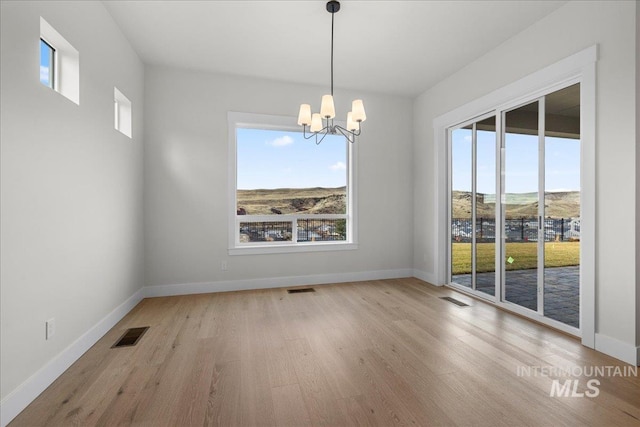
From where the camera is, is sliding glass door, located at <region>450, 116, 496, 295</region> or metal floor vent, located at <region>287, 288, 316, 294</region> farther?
metal floor vent, located at <region>287, 288, 316, 294</region>

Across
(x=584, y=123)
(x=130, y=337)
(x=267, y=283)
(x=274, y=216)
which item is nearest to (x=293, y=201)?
(x=274, y=216)

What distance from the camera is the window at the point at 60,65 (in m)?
2.19

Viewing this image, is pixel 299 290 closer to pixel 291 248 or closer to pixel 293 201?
pixel 291 248

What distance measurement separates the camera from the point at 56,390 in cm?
195

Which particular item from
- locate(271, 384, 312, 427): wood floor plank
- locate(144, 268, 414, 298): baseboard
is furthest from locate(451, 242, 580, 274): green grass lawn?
locate(271, 384, 312, 427): wood floor plank

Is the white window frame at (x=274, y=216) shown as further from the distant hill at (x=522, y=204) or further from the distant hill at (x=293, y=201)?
the distant hill at (x=522, y=204)

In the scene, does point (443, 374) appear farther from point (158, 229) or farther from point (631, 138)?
point (158, 229)

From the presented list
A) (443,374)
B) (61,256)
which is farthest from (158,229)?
(443,374)

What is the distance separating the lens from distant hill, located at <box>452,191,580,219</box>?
2.87m

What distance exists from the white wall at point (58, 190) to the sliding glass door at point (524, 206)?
164 inches

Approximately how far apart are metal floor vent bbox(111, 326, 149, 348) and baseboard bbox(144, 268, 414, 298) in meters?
1.12

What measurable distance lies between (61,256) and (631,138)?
4222 millimetres

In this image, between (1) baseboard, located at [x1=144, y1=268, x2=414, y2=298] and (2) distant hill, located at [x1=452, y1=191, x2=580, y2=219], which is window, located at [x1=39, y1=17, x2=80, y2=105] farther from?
(2) distant hill, located at [x1=452, y1=191, x2=580, y2=219]

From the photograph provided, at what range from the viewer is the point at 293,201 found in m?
4.71
